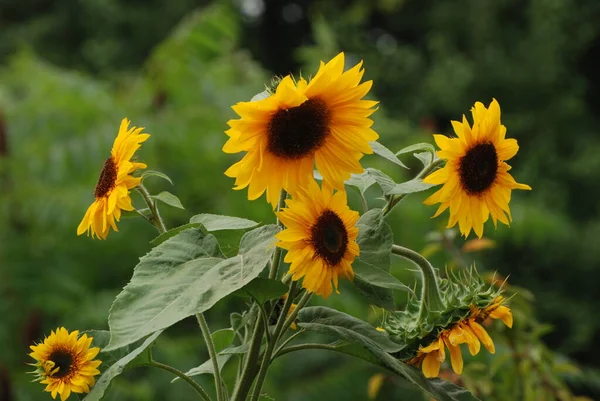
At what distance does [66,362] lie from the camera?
0.49 metres

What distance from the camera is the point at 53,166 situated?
1.90 m

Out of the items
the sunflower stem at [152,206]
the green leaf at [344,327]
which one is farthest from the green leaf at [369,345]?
the sunflower stem at [152,206]

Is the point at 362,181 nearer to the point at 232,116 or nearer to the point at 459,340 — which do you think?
the point at 459,340

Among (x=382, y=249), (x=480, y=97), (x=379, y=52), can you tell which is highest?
(x=379, y=52)

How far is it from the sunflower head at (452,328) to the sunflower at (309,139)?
0.10m

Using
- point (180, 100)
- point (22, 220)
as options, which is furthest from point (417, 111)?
point (22, 220)

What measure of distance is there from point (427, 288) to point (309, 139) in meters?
0.11

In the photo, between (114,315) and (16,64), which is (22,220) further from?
(114,315)

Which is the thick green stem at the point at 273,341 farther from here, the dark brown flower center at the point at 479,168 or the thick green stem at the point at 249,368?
the dark brown flower center at the point at 479,168

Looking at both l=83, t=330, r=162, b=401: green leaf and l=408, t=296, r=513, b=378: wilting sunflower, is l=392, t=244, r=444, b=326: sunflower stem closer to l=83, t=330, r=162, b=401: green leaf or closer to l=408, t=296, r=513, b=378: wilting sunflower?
l=408, t=296, r=513, b=378: wilting sunflower

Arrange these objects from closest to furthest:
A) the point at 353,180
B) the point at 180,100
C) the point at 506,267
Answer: the point at 353,180 → the point at 180,100 → the point at 506,267

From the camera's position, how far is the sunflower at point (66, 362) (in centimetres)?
48

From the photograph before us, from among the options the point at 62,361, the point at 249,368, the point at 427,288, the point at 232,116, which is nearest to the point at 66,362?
the point at 62,361

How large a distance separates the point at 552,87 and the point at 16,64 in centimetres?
330
